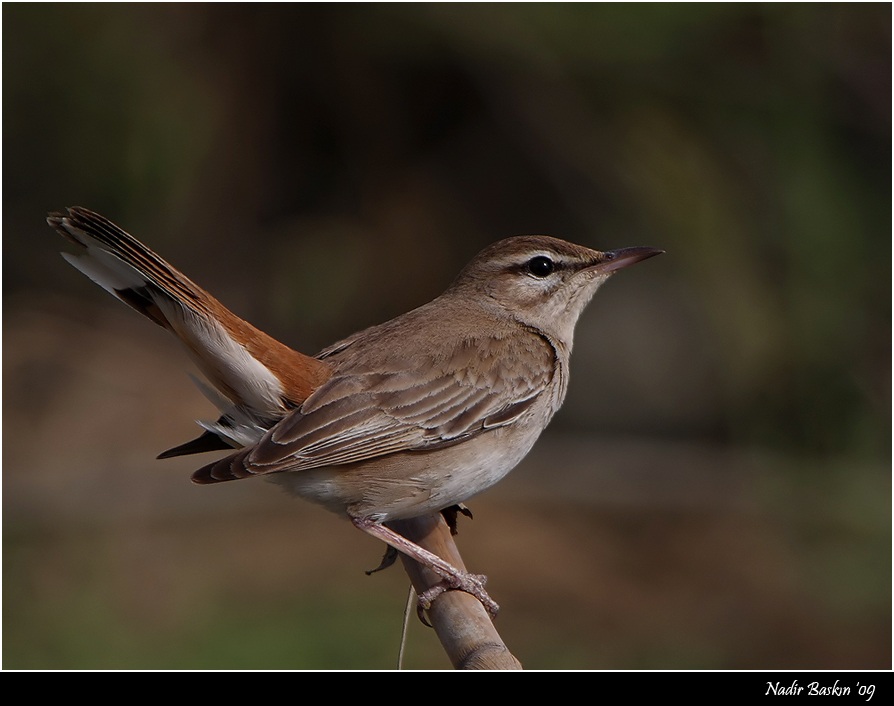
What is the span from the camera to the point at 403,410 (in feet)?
15.1

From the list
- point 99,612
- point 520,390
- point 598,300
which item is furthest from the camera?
point 598,300

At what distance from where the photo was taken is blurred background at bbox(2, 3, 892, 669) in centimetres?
768

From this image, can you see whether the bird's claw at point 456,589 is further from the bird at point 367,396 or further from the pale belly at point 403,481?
the pale belly at point 403,481

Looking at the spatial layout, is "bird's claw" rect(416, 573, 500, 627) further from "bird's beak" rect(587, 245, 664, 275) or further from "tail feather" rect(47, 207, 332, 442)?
"bird's beak" rect(587, 245, 664, 275)

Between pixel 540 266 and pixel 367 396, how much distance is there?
1.17 metres

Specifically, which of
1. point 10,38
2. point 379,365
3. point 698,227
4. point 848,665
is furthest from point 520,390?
point 10,38

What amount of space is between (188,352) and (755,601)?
5155 mm

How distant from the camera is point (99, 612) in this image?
23.4 feet

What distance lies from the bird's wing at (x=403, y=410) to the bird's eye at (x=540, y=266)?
394 millimetres

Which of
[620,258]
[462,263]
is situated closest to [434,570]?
[620,258]

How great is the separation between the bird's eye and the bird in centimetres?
4

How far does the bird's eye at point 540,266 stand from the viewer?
5.16 metres

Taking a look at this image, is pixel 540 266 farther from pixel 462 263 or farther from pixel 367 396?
pixel 462 263

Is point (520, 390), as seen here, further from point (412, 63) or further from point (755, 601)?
point (412, 63)
